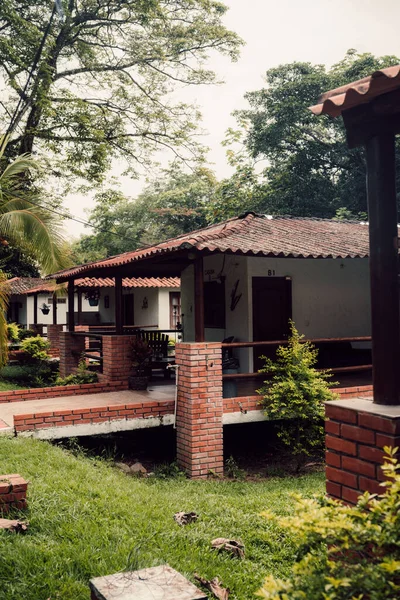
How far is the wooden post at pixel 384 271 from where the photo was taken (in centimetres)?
306

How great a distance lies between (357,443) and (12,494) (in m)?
3.01

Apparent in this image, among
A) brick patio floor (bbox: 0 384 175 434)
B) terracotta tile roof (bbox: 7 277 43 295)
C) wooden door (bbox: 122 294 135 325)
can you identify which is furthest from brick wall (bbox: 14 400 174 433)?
terracotta tile roof (bbox: 7 277 43 295)

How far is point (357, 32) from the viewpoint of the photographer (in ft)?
82.2

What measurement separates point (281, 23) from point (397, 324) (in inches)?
770

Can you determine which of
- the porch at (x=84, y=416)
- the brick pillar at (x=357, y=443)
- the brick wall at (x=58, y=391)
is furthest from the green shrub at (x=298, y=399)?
the brick pillar at (x=357, y=443)

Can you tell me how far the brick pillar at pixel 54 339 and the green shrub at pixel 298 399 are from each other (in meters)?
12.0

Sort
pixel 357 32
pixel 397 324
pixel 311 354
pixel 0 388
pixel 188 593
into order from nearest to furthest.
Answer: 1. pixel 188 593
2. pixel 397 324
3. pixel 311 354
4. pixel 0 388
5. pixel 357 32

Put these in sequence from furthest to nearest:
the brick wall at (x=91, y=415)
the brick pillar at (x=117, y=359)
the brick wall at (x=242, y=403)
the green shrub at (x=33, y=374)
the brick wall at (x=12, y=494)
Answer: the green shrub at (x=33, y=374)
the brick pillar at (x=117, y=359)
the brick wall at (x=242, y=403)
the brick wall at (x=91, y=415)
the brick wall at (x=12, y=494)

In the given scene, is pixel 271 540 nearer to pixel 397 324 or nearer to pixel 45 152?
pixel 397 324

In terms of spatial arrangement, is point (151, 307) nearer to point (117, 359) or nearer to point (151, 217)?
point (151, 217)

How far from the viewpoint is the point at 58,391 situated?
1134cm

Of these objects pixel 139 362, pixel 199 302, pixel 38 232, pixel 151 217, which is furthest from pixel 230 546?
pixel 151 217

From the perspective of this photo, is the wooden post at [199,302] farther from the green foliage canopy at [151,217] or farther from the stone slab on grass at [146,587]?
the green foliage canopy at [151,217]

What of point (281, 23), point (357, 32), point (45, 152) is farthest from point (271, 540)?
point (357, 32)
